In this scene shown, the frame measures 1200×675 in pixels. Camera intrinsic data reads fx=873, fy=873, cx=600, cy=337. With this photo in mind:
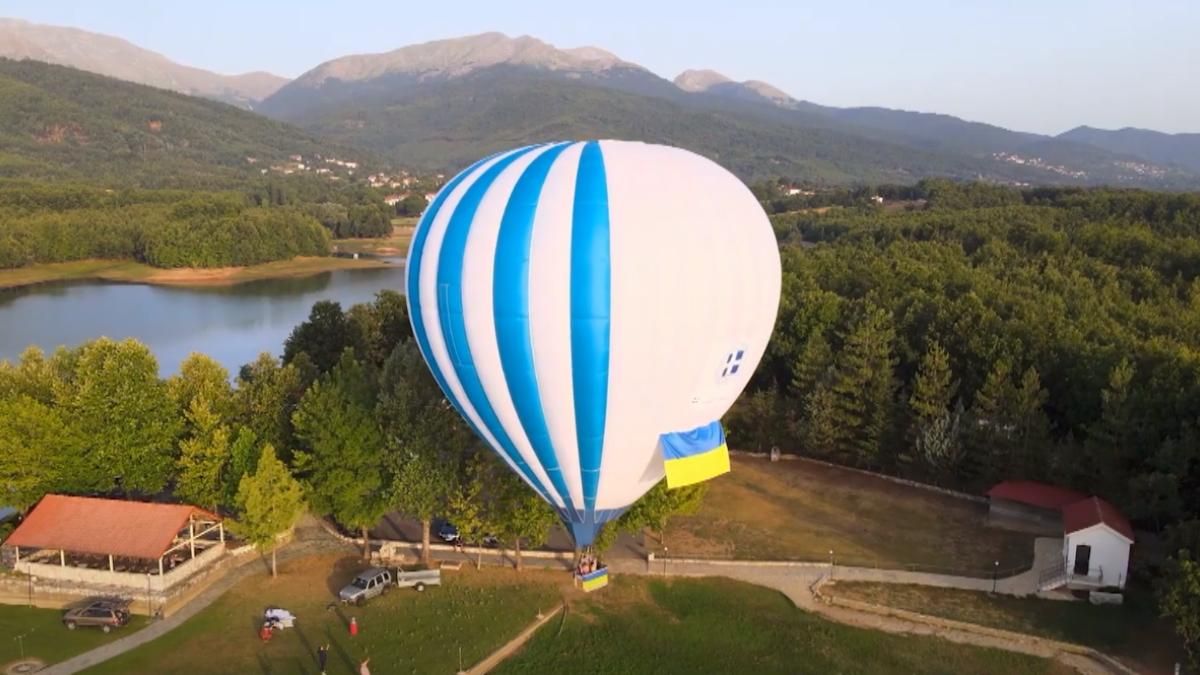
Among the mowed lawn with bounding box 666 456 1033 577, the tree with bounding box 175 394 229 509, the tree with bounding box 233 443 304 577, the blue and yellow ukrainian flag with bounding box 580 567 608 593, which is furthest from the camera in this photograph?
the mowed lawn with bounding box 666 456 1033 577

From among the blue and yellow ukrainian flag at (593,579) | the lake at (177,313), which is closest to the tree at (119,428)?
the blue and yellow ukrainian flag at (593,579)

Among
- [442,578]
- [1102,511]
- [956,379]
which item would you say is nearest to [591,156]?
[442,578]

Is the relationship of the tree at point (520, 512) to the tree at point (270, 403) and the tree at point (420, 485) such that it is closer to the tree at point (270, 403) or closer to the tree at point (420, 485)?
the tree at point (420, 485)

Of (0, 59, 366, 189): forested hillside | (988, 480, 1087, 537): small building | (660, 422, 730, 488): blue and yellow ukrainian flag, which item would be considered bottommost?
(988, 480, 1087, 537): small building

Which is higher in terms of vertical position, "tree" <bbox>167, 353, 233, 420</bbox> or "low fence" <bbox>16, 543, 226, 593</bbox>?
"tree" <bbox>167, 353, 233, 420</bbox>

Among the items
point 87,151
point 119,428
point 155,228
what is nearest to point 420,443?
point 119,428

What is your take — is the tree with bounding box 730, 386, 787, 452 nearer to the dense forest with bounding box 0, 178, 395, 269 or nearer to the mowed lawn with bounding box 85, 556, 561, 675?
the mowed lawn with bounding box 85, 556, 561, 675

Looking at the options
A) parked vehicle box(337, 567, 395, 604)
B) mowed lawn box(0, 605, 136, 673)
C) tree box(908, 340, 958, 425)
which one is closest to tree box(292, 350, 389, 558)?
parked vehicle box(337, 567, 395, 604)
